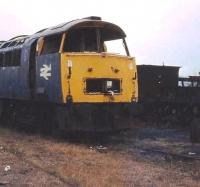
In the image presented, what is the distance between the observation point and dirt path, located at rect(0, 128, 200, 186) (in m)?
9.13

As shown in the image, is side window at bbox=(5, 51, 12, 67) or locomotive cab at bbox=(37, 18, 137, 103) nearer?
locomotive cab at bbox=(37, 18, 137, 103)

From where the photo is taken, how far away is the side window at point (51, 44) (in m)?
15.4

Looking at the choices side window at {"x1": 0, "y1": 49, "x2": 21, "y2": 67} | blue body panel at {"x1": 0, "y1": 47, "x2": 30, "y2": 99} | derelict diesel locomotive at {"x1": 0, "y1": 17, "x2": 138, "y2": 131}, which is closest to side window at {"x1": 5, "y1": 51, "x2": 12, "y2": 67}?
side window at {"x1": 0, "y1": 49, "x2": 21, "y2": 67}

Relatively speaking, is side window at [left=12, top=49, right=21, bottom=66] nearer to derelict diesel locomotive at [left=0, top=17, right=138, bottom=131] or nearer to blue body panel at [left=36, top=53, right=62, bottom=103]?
derelict diesel locomotive at [left=0, top=17, right=138, bottom=131]

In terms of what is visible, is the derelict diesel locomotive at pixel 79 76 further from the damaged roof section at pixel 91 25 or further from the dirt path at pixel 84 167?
the dirt path at pixel 84 167

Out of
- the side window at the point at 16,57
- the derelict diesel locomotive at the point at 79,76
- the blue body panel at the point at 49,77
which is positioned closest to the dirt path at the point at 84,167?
the derelict diesel locomotive at the point at 79,76

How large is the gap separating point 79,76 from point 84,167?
436 centimetres

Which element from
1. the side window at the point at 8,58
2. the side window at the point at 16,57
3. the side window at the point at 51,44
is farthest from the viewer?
the side window at the point at 8,58

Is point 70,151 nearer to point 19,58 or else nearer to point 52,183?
point 52,183

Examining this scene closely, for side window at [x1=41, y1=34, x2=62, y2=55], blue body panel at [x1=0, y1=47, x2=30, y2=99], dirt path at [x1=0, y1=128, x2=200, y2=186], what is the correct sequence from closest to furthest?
dirt path at [x1=0, y1=128, x2=200, y2=186] < side window at [x1=41, y1=34, x2=62, y2=55] < blue body panel at [x1=0, y1=47, x2=30, y2=99]

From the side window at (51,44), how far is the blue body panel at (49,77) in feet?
0.93

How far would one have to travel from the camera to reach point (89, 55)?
14625 millimetres

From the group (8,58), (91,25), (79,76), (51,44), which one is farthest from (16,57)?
(79,76)

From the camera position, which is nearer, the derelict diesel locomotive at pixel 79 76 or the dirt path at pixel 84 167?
the dirt path at pixel 84 167
